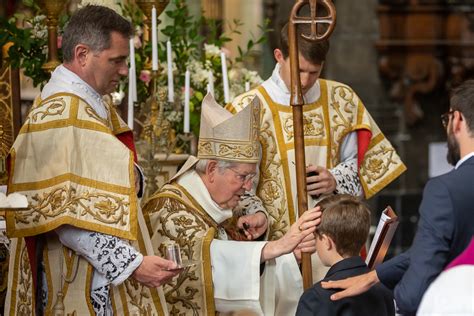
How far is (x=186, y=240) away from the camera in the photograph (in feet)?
18.7

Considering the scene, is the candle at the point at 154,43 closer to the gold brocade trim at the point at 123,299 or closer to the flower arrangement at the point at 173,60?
the flower arrangement at the point at 173,60

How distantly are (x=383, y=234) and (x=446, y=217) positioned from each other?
1007 mm

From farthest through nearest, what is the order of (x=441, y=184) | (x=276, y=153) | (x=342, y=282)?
(x=276, y=153)
(x=342, y=282)
(x=441, y=184)

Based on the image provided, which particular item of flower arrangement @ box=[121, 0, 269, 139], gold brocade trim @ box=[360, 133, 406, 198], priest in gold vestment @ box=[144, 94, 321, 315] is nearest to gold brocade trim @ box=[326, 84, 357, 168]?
gold brocade trim @ box=[360, 133, 406, 198]

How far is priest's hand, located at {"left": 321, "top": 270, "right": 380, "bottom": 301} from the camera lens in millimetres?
4973

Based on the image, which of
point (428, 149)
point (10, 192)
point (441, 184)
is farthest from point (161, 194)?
point (428, 149)

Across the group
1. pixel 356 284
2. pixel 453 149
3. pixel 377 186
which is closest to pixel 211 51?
pixel 377 186

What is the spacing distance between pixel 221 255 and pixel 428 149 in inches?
313

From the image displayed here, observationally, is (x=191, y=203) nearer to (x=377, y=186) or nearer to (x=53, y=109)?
(x=53, y=109)

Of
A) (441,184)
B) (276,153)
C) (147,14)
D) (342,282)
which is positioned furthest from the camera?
(147,14)

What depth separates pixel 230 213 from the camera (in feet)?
19.0

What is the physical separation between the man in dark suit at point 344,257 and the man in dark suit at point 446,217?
444 mm

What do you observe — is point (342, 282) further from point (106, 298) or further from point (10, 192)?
point (10, 192)

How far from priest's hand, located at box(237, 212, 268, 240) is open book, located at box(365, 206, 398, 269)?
20.9 inches
